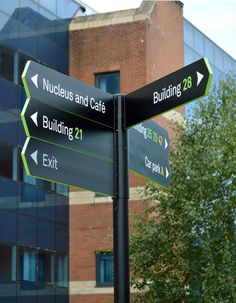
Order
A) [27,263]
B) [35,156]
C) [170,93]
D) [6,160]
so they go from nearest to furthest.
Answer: [35,156]
[170,93]
[6,160]
[27,263]

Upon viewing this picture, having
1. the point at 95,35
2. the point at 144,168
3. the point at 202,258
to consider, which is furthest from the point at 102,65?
the point at 144,168

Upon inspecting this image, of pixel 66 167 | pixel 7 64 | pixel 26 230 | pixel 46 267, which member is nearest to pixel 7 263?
pixel 26 230

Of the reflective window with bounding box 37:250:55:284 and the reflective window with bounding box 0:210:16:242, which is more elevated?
the reflective window with bounding box 0:210:16:242

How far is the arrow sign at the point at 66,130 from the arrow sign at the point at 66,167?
2.4 inches

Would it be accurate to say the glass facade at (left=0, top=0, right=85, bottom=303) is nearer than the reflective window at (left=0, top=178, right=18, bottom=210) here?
No

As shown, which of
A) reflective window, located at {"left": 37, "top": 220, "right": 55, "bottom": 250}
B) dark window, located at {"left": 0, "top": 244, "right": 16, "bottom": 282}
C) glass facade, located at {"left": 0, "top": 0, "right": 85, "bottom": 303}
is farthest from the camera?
reflective window, located at {"left": 37, "top": 220, "right": 55, "bottom": 250}

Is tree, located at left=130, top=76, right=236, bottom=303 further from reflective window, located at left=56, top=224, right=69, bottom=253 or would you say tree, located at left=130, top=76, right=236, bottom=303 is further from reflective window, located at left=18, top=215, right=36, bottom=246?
reflective window, located at left=56, top=224, right=69, bottom=253

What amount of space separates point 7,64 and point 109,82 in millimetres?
4815

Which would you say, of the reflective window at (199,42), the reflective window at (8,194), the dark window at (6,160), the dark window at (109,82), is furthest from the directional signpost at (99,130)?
the reflective window at (199,42)

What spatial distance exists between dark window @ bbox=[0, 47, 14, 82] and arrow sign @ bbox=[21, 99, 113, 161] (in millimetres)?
18708

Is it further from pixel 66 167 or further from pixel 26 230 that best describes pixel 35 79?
pixel 26 230

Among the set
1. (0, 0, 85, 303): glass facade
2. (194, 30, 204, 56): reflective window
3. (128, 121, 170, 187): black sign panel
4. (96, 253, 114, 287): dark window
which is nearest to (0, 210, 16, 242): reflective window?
(0, 0, 85, 303): glass facade

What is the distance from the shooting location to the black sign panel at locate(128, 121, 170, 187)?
6852 millimetres

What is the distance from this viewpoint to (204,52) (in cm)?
3366
